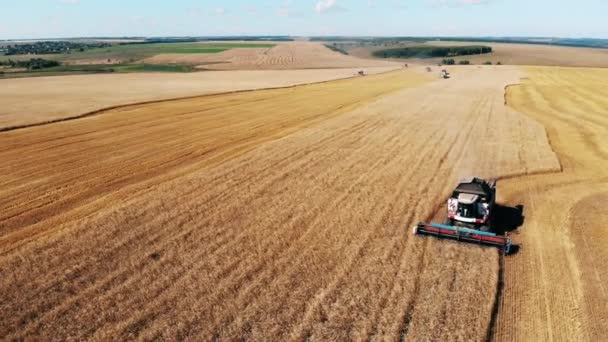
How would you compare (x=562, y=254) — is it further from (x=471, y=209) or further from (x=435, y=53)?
(x=435, y=53)

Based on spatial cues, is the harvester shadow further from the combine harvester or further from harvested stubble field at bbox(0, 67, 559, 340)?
harvested stubble field at bbox(0, 67, 559, 340)

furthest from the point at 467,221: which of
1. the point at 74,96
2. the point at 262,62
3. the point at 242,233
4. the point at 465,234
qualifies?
the point at 262,62

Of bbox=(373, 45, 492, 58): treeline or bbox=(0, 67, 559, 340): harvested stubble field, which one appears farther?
bbox=(373, 45, 492, 58): treeline

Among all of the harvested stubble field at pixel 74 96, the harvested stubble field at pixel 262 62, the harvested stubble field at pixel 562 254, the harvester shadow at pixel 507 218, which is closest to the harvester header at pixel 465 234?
the harvested stubble field at pixel 562 254

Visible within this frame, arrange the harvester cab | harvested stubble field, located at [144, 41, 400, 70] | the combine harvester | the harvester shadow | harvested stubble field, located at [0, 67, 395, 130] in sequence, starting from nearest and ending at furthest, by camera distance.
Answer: the combine harvester < the harvester cab < the harvester shadow < harvested stubble field, located at [0, 67, 395, 130] < harvested stubble field, located at [144, 41, 400, 70]

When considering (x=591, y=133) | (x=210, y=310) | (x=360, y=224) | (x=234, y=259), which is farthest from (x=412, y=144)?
(x=210, y=310)

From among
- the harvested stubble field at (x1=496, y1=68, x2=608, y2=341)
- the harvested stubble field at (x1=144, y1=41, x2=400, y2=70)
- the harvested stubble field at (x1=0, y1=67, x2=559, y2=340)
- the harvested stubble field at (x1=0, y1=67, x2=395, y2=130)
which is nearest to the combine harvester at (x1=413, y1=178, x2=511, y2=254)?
the harvested stubble field at (x1=0, y1=67, x2=559, y2=340)
